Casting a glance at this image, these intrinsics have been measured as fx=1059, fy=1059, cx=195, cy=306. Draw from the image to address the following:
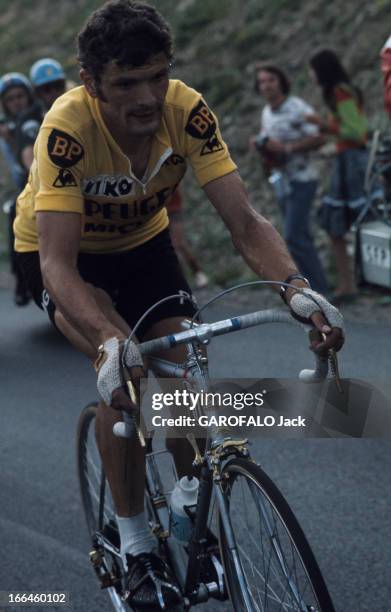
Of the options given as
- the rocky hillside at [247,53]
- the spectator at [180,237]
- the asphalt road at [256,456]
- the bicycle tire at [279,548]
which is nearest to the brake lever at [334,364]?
the bicycle tire at [279,548]

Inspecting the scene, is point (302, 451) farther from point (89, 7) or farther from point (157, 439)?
point (89, 7)

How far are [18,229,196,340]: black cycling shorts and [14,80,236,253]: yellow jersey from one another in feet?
0.16

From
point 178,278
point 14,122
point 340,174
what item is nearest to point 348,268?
point 340,174

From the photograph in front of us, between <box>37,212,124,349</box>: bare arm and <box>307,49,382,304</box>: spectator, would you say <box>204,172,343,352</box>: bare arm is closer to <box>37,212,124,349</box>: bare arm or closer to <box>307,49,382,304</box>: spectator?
<box>37,212,124,349</box>: bare arm

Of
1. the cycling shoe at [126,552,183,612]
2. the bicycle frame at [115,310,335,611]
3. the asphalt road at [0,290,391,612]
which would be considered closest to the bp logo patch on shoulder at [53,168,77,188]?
the bicycle frame at [115,310,335,611]

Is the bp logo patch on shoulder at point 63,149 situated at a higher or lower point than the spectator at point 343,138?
higher

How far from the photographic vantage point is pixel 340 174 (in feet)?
28.3

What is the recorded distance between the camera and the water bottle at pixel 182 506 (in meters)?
3.43

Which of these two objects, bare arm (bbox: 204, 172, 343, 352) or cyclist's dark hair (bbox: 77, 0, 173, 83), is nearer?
cyclist's dark hair (bbox: 77, 0, 173, 83)

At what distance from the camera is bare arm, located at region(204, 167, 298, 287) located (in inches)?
132

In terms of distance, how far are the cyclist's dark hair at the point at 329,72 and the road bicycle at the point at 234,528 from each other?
5485 millimetres

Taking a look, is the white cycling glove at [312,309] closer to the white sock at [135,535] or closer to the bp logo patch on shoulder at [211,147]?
the bp logo patch on shoulder at [211,147]

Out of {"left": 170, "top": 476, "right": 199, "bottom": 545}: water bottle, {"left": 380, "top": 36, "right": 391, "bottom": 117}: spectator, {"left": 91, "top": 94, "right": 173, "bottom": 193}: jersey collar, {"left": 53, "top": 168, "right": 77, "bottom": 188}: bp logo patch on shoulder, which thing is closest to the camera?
{"left": 53, "top": 168, "right": 77, "bottom": 188}: bp logo patch on shoulder

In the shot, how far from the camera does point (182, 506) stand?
11.3ft
